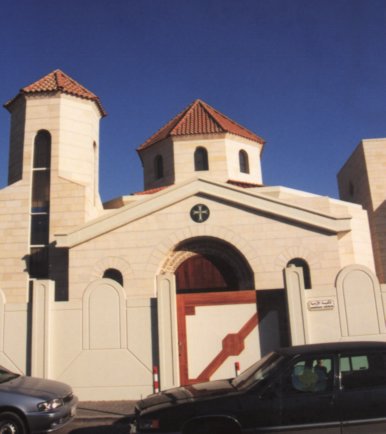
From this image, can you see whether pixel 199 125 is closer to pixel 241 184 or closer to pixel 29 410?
pixel 241 184

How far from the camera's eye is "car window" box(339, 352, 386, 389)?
5.78 metres

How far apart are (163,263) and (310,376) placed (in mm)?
9298

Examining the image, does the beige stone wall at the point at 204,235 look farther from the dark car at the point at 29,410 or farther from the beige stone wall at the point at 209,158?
the beige stone wall at the point at 209,158

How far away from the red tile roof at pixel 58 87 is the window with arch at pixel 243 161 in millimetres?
7963

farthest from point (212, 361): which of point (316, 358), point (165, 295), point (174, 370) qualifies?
point (316, 358)

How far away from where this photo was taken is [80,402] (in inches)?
430

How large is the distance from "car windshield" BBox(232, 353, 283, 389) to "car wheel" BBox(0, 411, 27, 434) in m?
3.67

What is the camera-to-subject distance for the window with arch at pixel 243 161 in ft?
80.2

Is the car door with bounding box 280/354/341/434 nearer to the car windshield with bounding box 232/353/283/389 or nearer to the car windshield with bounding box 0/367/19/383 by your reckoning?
the car windshield with bounding box 232/353/283/389

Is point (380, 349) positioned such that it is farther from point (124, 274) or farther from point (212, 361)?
point (124, 274)

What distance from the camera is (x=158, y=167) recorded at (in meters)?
24.9

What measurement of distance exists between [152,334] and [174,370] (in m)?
1.05

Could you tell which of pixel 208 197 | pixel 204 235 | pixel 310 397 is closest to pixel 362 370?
pixel 310 397

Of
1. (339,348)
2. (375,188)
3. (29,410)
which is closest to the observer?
(339,348)
